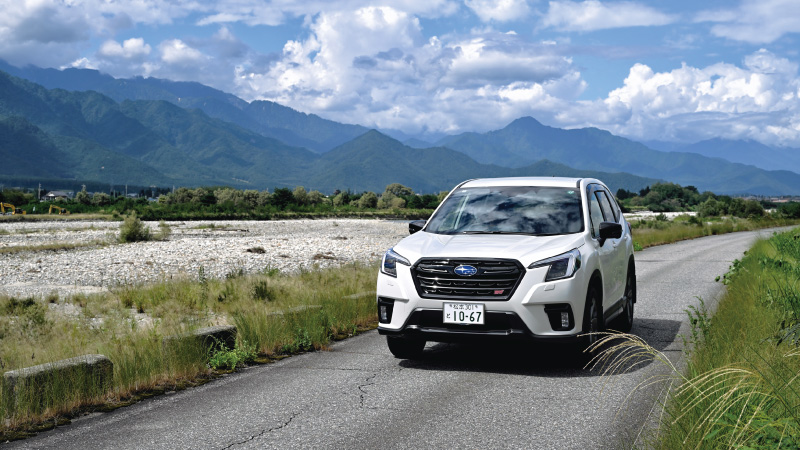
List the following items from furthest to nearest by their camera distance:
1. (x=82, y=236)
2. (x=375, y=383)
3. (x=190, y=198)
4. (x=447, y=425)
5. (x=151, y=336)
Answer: (x=190, y=198) < (x=82, y=236) < (x=151, y=336) < (x=375, y=383) < (x=447, y=425)

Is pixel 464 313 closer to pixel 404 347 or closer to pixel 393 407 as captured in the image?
pixel 404 347

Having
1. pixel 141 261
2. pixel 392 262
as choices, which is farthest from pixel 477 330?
pixel 141 261

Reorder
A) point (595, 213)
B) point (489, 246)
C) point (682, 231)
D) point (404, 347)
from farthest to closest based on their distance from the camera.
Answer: point (682, 231)
point (595, 213)
point (404, 347)
point (489, 246)

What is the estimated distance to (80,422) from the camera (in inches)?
238

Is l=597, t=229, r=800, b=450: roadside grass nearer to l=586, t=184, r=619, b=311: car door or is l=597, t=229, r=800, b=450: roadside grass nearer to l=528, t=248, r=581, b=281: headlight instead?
l=586, t=184, r=619, b=311: car door

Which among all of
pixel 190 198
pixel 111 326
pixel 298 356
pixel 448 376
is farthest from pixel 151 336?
pixel 190 198

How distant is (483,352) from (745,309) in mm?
3450

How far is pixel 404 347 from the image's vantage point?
8320mm

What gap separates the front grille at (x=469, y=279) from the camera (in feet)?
24.0

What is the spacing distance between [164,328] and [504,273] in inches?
202

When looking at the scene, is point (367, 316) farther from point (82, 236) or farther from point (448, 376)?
point (82, 236)

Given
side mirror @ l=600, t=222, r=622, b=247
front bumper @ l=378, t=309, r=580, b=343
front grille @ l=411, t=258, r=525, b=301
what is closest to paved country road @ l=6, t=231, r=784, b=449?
front bumper @ l=378, t=309, r=580, b=343

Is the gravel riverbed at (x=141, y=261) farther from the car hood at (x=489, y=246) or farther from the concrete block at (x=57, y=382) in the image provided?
the car hood at (x=489, y=246)

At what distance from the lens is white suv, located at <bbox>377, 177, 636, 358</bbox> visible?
23.9ft
